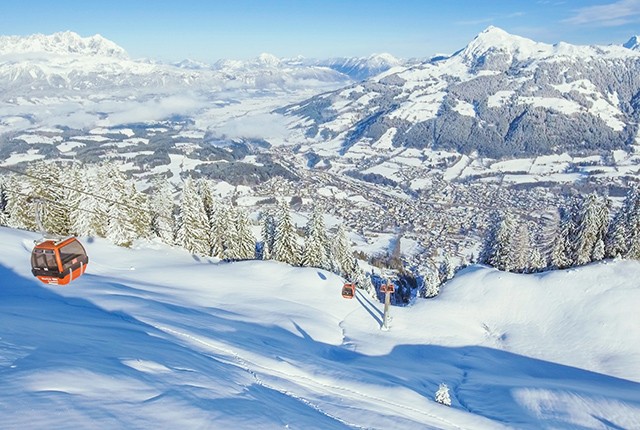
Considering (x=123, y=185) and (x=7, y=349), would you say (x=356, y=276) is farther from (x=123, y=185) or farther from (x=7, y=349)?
(x=7, y=349)

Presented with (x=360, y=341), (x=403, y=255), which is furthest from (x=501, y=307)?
(x=403, y=255)

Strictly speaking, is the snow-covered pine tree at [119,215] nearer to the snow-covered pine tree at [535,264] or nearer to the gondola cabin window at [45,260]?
the gondola cabin window at [45,260]

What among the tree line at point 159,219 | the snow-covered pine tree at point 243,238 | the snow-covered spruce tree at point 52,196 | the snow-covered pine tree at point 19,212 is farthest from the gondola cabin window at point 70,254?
the snow-covered pine tree at point 19,212

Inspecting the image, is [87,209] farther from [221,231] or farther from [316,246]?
[316,246]

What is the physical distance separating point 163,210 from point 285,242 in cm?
1488

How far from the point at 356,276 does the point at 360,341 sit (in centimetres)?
2087

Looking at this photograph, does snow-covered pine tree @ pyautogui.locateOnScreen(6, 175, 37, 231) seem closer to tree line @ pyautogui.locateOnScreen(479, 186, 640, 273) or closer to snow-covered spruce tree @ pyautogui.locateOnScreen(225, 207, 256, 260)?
snow-covered spruce tree @ pyautogui.locateOnScreen(225, 207, 256, 260)

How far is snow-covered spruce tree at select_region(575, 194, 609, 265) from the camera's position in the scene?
41.3m

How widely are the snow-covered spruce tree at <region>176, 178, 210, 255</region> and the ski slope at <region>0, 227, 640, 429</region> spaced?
3.87 meters

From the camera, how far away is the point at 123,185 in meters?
40.3

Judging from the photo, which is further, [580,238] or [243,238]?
[243,238]

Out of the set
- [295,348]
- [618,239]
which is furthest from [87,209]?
[618,239]

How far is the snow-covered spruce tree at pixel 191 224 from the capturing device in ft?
137

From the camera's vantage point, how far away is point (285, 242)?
42.5m
